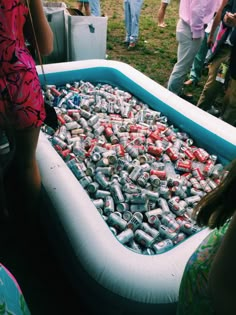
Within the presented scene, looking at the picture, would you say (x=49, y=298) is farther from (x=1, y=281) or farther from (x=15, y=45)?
(x=15, y=45)

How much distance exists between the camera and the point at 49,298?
2162 millimetres

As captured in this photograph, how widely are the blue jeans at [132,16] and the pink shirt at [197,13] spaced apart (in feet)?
7.23

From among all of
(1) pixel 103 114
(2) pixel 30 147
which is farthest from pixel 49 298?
(1) pixel 103 114

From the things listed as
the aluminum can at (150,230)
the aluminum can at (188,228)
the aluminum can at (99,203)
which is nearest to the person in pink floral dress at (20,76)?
the aluminum can at (99,203)

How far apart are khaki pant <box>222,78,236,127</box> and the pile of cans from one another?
685 mm

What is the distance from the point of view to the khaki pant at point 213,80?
366 cm

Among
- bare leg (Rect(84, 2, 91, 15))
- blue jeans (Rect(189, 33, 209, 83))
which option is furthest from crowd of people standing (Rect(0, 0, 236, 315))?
bare leg (Rect(84, 2, 91, 15))

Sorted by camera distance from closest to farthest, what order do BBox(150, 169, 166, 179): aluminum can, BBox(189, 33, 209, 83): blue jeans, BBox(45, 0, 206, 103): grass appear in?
BBox(150, 169, 166, 179): aluminum can, BBox(189, 33, 209, 83): blue jeans, BBox(45, 0, 206, 103): grass

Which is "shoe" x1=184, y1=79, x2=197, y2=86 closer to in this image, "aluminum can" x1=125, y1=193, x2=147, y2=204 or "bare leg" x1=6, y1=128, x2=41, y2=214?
"aluminum can" x1=125, y1=193, x2=147, y2=204

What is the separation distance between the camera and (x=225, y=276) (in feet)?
2.82

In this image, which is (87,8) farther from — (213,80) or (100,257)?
(100,257)

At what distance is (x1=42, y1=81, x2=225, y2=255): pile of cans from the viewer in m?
2.48

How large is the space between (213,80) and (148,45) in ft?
9.02

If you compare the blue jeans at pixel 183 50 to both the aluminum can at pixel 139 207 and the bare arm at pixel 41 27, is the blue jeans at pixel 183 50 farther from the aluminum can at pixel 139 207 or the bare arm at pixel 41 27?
the bare arm at pixel 41 27
